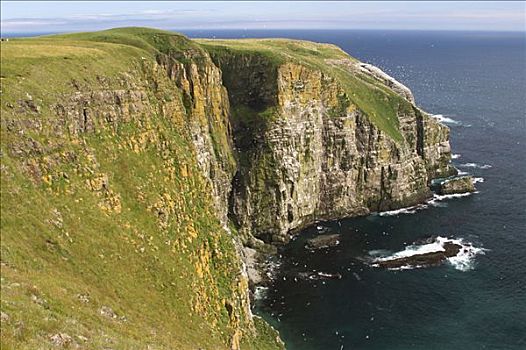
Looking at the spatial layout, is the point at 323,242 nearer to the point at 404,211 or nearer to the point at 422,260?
the point at 422,260

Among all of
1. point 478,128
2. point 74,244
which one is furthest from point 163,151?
point 478,128

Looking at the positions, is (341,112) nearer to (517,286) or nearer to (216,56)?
(216,56)

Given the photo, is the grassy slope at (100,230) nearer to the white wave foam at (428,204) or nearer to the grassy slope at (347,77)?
the grassy slope at (347,77)

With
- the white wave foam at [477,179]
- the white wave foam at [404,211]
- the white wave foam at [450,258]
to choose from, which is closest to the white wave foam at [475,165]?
the white wave foam at [477,179]

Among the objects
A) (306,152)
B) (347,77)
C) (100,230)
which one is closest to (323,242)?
(306,152)

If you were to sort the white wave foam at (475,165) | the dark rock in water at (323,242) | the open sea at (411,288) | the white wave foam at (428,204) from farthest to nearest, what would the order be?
the white wave foam at (475,165)
the white wave foam at (428,204)
the dark rock in water at (323,242)
the open sea at (411,288)
